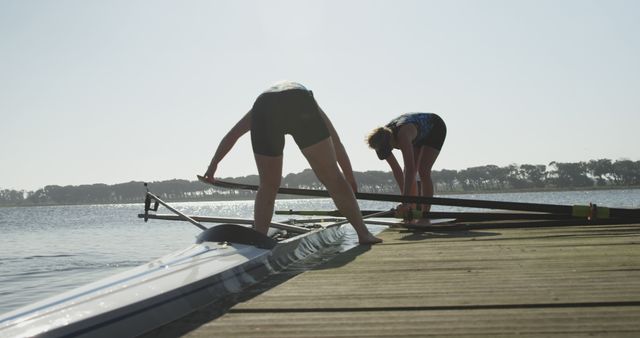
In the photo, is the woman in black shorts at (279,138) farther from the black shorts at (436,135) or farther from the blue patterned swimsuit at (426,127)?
the black shorts at (436,135)

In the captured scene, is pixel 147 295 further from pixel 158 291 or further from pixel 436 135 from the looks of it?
pixel 436 135

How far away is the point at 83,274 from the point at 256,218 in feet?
25.9

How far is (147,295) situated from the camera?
281 cm

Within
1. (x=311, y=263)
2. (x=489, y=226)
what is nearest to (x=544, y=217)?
(x=489, y=226)

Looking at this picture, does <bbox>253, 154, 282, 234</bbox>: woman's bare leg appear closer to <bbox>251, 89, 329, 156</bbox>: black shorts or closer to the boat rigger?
<bbox>251, 89, 329, 156</bbox>: black shorts

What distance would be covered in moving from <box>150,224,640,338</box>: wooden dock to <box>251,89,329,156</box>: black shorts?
1225 mm

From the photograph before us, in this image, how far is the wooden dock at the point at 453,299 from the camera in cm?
244

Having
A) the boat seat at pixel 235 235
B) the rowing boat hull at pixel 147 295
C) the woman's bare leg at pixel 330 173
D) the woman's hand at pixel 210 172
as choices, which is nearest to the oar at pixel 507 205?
the woman's hand at pixel 210 172

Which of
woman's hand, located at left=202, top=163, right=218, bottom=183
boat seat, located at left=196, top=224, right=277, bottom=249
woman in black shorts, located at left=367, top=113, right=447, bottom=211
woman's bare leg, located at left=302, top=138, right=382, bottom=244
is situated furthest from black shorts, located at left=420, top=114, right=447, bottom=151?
boat seat, located at left=196, top=224, right=277, bottom=249

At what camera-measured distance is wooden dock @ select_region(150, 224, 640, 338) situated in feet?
7.99

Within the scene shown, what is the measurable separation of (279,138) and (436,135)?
4.53 metres

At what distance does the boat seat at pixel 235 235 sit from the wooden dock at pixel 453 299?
0.60 meters

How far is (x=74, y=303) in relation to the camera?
103 inches

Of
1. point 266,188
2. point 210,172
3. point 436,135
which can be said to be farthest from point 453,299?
point 436,135
